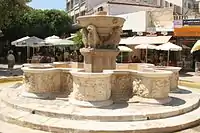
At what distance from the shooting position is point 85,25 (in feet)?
36.7

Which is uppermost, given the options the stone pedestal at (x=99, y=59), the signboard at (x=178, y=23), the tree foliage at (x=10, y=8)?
the tree foliage at (x=10, y=8)

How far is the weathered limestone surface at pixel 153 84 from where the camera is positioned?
951cm

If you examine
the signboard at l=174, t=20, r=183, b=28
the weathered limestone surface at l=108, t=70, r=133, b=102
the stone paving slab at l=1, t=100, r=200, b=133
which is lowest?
the stone paving slab at l=1, t=100, r=200, b=133

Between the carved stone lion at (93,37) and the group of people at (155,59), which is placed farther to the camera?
the group of people at (155,59)

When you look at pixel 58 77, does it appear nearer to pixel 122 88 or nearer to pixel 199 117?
pixel 122 88

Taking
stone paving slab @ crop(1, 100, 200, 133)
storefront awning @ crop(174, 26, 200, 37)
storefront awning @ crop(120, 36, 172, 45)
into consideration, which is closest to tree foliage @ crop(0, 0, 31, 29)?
storefront awning @ crop(120, 36, 172, 45)

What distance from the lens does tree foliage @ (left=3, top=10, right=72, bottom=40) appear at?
37500mm

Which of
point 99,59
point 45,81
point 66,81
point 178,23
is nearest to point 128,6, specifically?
point 178,23

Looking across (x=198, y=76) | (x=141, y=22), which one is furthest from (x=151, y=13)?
(x=198, y=76)

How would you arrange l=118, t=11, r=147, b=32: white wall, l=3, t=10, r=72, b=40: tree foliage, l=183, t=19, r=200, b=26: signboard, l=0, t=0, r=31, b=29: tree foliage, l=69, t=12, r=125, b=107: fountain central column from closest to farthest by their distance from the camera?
l=69, t=12, r=125, b=107: fountain central column → l=183, t=19, r=200, b=26: signboard → l=0, t=0, r=31, b=29: tree foliage → l=118, t=11, r=147, b=32: white wall → l=3, t=10, r=72, b=40: tree foliage

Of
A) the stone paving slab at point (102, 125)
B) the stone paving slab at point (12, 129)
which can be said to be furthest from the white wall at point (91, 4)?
the stone paving slab at point (12, 129)

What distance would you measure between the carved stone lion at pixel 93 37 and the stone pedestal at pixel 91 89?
7.26 ft

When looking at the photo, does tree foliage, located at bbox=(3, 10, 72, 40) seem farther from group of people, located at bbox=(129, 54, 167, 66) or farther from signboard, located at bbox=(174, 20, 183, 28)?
signboard, located at bbox=(174, 20, 183, 28)

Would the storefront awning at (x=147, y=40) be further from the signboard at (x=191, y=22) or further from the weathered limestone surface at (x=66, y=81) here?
the weathered limestone surface at (x=66, y=81)
